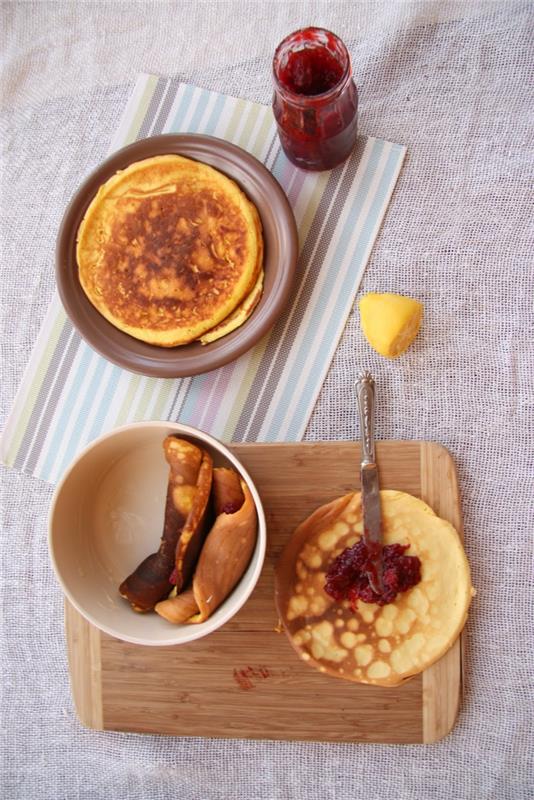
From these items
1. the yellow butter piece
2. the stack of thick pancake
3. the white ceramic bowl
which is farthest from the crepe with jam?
the stack of thick pancake

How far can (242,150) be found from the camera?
1287mm

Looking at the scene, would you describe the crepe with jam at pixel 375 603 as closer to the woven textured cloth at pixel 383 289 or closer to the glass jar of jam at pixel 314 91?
the woven textured cloth at pixel 383 289

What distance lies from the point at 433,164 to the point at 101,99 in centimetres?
65

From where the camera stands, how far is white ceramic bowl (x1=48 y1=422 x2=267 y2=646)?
1101 millimetres

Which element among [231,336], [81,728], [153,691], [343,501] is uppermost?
[231,336]

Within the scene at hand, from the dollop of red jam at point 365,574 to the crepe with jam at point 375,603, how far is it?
1 centimetres

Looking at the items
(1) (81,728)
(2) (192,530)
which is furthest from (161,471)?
→ (1) (81,728)

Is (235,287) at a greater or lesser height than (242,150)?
lesser

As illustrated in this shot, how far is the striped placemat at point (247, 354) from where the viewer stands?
A: 4.41 ft

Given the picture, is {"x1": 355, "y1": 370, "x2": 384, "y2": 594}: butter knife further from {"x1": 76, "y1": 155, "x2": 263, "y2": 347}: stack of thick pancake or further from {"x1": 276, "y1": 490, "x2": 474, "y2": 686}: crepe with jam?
{"x1": 76, "y1": 155, "x2": 263, "y2": 347}: stack of thick pancake

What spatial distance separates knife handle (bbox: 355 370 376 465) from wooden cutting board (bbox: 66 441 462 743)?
0.02 meters

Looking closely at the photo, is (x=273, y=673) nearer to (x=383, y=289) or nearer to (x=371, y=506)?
(x=371, y=506)

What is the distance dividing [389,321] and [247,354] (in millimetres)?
262

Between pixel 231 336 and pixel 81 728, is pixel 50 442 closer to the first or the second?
pixel 231 336
